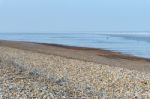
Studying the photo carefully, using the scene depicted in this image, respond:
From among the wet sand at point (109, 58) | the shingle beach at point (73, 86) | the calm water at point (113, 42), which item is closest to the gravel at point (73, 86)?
the shingle beach at point (73, 86)

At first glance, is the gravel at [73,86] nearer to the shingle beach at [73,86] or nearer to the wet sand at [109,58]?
the shingle beach at [73,86]

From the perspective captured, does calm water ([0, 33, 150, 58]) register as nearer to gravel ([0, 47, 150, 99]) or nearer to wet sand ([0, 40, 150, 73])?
wet sand ([0, 40, 150, 73])

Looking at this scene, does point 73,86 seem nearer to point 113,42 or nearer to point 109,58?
point 109,58

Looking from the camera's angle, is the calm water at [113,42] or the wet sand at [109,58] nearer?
the wet sand at [109,58]

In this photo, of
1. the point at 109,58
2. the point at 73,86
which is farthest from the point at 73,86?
the point at 109,58

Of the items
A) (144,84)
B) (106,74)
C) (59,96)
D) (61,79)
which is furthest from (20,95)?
(106,74)

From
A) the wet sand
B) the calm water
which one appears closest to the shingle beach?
the wet sand

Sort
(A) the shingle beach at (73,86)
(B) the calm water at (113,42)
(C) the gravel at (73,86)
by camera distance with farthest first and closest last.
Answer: (B) the calm water at (113,42) → (C) the gravel at (73,86) → (A) the shingle beach at (73,86)

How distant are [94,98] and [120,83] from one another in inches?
139

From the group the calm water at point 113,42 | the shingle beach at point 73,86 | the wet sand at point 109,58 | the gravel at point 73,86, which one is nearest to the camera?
the shingle beach at point 73,86

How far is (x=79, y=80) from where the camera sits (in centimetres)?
1441

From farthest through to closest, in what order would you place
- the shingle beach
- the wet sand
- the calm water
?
the calm water → the wet sand → the shingle beach

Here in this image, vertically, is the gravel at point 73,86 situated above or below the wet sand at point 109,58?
above

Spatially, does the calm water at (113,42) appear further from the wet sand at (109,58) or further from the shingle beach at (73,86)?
the shingle beach at (73,86)
